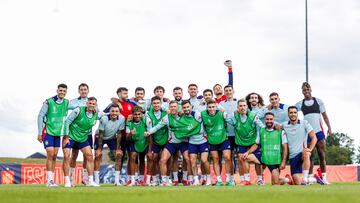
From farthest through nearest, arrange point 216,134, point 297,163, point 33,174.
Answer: point 33,174, point 216,134, point 297,163

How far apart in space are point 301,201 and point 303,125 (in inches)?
296

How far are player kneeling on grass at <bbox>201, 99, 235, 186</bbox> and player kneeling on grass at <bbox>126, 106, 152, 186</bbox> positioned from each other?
5.34ft

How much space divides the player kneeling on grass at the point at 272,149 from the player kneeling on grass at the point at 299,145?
213 millimetres

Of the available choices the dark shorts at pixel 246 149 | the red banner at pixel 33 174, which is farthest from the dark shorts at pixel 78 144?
the red banner at pixel 33 174

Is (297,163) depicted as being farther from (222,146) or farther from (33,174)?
(33,174)

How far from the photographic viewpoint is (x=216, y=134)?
1495cm

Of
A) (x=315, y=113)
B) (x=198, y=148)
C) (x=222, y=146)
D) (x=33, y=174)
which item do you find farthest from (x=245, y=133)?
(x=33, y=174)

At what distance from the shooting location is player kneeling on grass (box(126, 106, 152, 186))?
15.5 meters

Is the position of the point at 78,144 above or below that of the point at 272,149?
above

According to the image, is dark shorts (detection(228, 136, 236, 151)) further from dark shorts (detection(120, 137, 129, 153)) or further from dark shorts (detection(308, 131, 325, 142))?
dark shorts (detection(120, 137, 129, 153))

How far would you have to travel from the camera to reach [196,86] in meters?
16.0

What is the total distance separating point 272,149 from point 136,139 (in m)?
3.60

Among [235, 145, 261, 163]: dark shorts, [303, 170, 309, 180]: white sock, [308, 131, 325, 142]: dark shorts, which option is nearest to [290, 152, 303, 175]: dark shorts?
[303, 170, 309, 180]: white sock

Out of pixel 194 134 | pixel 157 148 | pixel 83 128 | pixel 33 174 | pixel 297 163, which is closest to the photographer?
pixel 83 128
